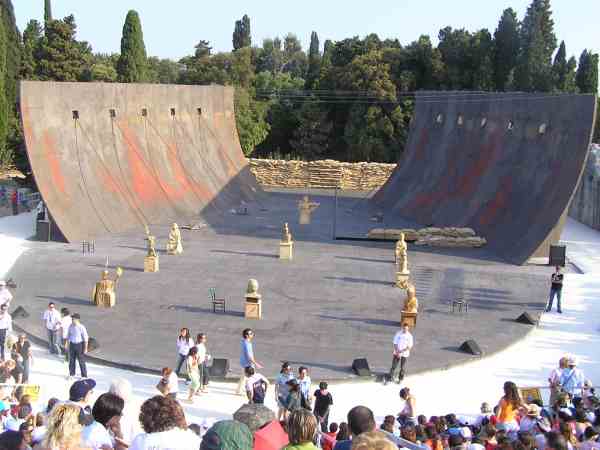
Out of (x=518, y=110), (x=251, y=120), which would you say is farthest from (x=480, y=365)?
(x=251, y=120)

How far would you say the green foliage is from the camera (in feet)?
158

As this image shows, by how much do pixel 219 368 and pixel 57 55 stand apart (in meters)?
38.5

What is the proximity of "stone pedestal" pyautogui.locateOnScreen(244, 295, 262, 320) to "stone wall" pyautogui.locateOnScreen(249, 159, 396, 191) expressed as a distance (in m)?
28.7

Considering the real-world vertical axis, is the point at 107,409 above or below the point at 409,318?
above

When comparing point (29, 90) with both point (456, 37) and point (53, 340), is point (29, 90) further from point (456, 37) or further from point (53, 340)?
point (456, 37)

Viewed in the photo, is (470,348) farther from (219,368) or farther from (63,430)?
(63,430)

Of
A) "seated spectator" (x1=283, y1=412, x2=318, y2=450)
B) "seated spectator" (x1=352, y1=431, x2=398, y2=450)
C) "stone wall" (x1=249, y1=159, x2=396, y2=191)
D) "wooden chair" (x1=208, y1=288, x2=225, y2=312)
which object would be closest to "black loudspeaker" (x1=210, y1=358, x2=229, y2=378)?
"wooden chair" (x1=208, y1=288, x2=225, y2=312)

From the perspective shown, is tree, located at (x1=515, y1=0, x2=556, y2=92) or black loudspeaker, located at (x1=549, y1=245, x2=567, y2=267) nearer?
Result: black loudspeaker, located at (x1=549, y1=245, x2=567, y2=267)

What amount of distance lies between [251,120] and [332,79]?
5863mm

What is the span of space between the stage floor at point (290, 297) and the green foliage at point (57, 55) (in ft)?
77.2

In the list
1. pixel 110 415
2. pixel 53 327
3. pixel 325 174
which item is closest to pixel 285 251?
pixel 53 327

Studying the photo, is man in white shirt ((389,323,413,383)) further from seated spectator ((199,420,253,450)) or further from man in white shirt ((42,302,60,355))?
seated spectator ((199,420,253,450))

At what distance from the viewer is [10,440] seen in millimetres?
5492

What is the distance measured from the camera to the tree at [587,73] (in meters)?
50.3
